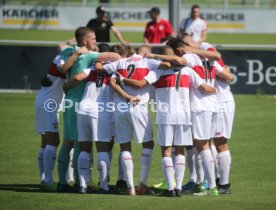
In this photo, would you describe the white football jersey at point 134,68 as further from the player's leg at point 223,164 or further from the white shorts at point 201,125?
the player's leg at point 223,164

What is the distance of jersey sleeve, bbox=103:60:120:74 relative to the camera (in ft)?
42.1

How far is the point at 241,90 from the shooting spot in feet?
76.3

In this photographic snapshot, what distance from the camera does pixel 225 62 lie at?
905 inches

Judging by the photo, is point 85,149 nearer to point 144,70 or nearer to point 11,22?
point 144,70

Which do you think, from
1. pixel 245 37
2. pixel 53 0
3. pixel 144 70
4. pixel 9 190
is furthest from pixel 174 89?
pixel 53 0

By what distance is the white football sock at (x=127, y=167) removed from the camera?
41.8ft

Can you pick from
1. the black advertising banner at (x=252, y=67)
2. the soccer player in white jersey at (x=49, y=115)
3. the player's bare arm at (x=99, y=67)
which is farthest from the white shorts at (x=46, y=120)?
the black advertising banner at (x=252, y=67)

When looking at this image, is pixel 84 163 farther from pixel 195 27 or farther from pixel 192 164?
pixel 195 27

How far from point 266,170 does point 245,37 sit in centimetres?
2926

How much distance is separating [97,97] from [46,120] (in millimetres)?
1022

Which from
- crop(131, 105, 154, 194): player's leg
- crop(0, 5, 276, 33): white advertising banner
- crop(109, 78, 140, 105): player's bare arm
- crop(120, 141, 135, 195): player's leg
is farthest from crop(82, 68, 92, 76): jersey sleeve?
crop(0, 5, 276, 33): white advertising banner

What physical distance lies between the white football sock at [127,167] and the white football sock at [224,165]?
1297mm

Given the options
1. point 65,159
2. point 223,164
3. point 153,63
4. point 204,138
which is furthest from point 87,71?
point 223,164

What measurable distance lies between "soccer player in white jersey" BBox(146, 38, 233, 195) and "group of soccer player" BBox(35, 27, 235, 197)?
→ 1cm
